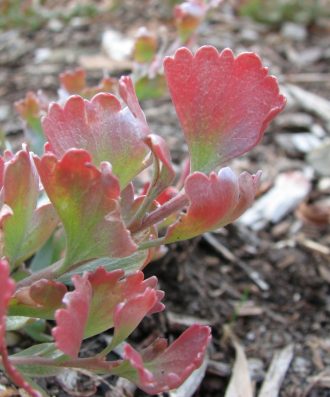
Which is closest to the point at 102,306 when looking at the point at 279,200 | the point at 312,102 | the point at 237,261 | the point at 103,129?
the point at 103,129

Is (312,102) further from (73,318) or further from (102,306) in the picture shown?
(73,318)

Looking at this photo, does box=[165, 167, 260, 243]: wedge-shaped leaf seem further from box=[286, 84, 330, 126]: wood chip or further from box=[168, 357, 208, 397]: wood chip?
box=[286, 84, 330, 126]: wood chip

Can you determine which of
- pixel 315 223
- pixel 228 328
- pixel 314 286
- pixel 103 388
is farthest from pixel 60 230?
pixel 315 223

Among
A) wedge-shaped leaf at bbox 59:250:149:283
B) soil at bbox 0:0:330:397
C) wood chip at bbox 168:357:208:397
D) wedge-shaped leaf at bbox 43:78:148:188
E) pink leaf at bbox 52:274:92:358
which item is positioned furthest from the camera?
soil at bbox 0:0:330:397

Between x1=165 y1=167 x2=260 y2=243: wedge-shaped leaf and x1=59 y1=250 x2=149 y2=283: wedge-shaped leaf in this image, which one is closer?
x1=165 y1=167 x2=260 y2=243: wedge-shaped leaf

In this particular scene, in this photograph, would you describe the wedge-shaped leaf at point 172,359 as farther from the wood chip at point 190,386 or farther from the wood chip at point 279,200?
the wood chip at point 279,200

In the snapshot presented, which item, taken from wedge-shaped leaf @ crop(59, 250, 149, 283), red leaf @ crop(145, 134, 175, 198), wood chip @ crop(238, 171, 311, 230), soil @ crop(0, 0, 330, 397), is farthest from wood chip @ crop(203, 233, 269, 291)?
red leaf @ crop(145, 134, 175, 198)

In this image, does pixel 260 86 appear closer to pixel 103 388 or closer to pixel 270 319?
pixel 103 388

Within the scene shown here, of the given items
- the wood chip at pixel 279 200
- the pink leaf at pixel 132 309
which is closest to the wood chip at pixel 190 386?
the pink leaf at pixel 132 309
